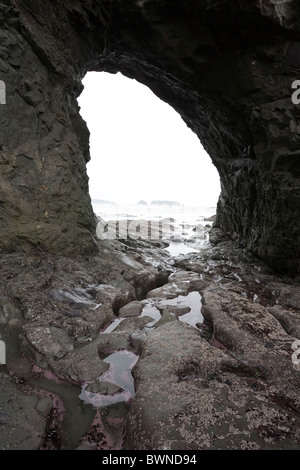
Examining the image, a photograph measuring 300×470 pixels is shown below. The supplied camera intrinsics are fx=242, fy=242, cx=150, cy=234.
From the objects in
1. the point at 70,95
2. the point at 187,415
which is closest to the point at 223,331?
the point at 187,415

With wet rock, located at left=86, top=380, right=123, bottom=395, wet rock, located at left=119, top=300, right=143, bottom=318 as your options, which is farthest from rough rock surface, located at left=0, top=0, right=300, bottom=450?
wet rock, located at left=119, top=300, right=143, bottom=318

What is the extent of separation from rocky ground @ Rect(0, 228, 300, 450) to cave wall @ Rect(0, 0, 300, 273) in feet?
5.29

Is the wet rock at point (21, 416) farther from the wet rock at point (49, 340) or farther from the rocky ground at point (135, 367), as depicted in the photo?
the wet rock at point (49, 340)

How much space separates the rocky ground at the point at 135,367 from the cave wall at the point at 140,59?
5.29 feet

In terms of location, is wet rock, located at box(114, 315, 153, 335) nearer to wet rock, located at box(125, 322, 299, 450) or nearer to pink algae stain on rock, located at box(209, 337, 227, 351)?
wet rock, located at box(125, 322, 299, 450)

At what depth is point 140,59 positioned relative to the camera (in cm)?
879

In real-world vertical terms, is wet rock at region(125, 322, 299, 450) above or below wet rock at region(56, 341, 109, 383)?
above

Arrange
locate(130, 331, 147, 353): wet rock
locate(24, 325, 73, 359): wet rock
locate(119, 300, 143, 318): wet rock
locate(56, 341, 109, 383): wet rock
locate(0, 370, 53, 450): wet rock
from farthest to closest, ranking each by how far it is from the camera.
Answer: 1. locate(119, 300, 143, 318): wet rock
2. locate(130, 331, 147, 353): wet rock
3. locate(24, 325, 73, 359): wet rock
4. locate(56, 341, 109, 383): wet rock
5. locate(0, 370, 53, 450): wet rock

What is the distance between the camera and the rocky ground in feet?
6.93

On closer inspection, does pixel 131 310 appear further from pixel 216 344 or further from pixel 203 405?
pixel 203 405

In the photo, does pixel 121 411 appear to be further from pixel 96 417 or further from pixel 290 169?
pixel 290 169

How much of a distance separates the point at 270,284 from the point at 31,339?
19.3ft

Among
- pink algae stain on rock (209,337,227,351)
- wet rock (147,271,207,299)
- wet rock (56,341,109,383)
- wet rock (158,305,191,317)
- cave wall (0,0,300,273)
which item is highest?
cave wall (0,0,300,273)

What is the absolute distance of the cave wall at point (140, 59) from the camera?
18.5ft
